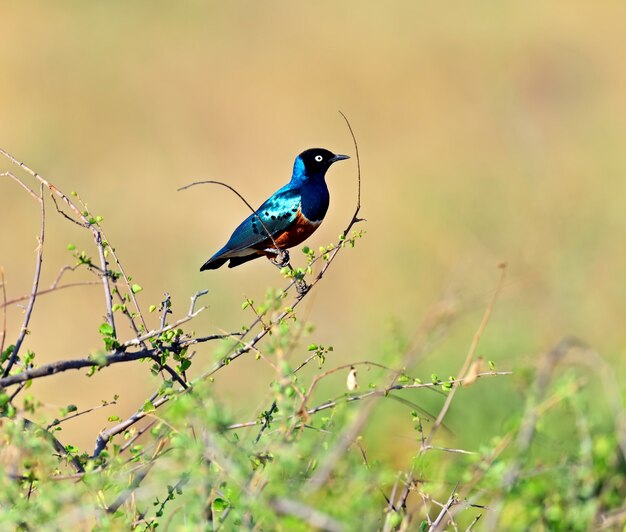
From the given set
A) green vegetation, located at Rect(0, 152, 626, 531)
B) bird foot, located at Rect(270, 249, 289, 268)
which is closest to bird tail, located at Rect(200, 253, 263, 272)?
bird foot, located at Rect(270, 249, 289, 268)

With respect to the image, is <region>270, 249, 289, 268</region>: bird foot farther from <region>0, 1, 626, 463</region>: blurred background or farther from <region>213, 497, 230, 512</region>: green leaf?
<region>213, 497, 230, 512</region>: green leaf

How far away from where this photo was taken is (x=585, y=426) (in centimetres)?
194

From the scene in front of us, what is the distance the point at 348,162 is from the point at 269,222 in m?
9.56

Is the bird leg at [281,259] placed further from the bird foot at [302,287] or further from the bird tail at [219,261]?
the bird foot at [302,287]

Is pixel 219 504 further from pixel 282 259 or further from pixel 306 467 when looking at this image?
pixel 282 259

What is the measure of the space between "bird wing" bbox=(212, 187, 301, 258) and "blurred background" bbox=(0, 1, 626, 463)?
0.79 metres

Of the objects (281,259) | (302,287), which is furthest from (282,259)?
(302,287)

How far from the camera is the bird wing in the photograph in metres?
5.15

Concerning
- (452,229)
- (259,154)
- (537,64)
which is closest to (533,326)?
(452,229)

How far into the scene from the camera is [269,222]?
5207mm

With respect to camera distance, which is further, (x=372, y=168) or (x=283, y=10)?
(x=283, y=10)

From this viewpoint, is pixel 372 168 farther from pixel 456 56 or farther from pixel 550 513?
pixel 550 513

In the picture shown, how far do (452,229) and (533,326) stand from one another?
121 inches

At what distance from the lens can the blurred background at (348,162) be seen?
8.61 meters
